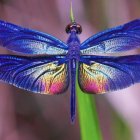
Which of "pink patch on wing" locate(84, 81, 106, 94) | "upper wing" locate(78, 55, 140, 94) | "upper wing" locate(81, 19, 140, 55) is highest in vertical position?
"upper wing" locate(81, 19, 140, 55)

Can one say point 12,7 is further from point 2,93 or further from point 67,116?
point 67,116

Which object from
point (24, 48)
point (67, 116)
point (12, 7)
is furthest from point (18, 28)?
point (67, 116)

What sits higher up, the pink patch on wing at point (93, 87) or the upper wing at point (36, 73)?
the upper wing at point (36, 73)

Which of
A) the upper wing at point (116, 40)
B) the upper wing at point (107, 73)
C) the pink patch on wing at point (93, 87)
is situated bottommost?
the pink patch on wing at point (93, 87)
